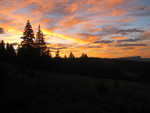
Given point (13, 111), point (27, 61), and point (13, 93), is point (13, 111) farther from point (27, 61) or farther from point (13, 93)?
point (27, 61)

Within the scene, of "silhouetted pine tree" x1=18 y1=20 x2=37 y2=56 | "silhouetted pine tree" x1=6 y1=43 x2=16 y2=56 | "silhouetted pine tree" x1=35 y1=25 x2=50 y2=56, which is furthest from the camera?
"silhouetted pine tree" x1=6 y1=43 x2=16 y2=56

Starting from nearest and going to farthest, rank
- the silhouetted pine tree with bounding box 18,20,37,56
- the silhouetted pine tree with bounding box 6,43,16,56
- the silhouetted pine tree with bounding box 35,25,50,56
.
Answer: the silhouetted pine tree with bounding box 18,20,37,56 → the silhouetted pine tree with bounding box 35,25,50,56 → the silhouetted pine tree with bounding box 6,43,16,56

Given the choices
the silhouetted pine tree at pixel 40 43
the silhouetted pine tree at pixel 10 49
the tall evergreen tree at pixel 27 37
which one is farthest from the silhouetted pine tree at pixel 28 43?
the silhouetted pine tree at pixel 10 49

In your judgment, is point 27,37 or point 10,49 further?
point 10,49

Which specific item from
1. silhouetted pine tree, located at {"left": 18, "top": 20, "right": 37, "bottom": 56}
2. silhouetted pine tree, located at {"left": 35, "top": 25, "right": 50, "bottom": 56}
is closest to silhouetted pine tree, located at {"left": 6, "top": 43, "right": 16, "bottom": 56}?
silhouetted pine tree, located at {"left": 35, "top": 25, "right": 50, "bottom": 56}

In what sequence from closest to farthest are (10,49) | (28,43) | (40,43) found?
(28,43) → (40,43) → (10,49)

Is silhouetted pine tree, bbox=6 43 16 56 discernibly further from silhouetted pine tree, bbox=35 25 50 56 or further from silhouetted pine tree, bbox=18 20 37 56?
silhouetted pine tree, bbox=18 20 37 56

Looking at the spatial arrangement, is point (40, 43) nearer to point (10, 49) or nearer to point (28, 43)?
point (28, 43)

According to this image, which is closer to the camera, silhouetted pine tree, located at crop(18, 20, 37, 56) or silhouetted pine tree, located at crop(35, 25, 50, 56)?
silhouetted pine tree, located at crop(18, 20, 37, 56)

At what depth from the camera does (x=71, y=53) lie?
72.4 metres

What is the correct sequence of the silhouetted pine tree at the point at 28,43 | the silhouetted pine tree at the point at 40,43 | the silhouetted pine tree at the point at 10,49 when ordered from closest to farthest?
the silhouetted pine tree at the point at 28,43 → the silhouetted pine tree at the point at 40,43 → the silhouetted pine tree at the point at 10,49

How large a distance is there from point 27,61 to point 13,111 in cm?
2037

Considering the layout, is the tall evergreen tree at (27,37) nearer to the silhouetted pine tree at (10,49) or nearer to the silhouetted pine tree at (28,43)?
the silhouetted pine tree at (28,43)

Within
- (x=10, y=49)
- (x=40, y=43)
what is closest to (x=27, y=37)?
(x=40, y=43)
